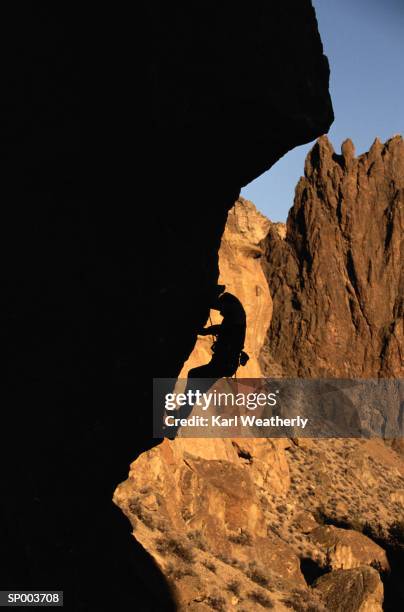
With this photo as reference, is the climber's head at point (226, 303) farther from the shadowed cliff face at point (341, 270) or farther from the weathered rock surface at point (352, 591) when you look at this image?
the shadowed cliff face at point (341, 270)

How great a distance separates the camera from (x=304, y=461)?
136 ft

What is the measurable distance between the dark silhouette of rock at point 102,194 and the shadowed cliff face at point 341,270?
191 ft

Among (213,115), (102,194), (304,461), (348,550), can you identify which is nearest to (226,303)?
(102,194)

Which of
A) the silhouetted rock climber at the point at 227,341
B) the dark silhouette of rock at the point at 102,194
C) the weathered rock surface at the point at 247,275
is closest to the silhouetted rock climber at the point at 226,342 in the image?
the silhouetted rock climber at the point at 227,341

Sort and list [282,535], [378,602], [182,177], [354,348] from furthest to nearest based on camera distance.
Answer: [354,348] → [282,535] → [378,602] → [182,177]

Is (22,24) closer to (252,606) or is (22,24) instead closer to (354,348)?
(252,606)

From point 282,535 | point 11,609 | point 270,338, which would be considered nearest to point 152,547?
point 11,609

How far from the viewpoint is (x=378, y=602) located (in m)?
19.9

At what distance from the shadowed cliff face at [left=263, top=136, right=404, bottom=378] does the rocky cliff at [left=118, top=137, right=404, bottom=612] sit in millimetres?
141

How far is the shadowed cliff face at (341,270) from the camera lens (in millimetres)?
65750

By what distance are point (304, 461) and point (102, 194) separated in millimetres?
37708

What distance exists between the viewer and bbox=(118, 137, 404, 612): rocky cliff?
15758 mm

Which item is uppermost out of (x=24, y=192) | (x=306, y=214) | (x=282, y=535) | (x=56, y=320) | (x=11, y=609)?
(x=306, y=214)

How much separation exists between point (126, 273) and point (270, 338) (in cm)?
6044
